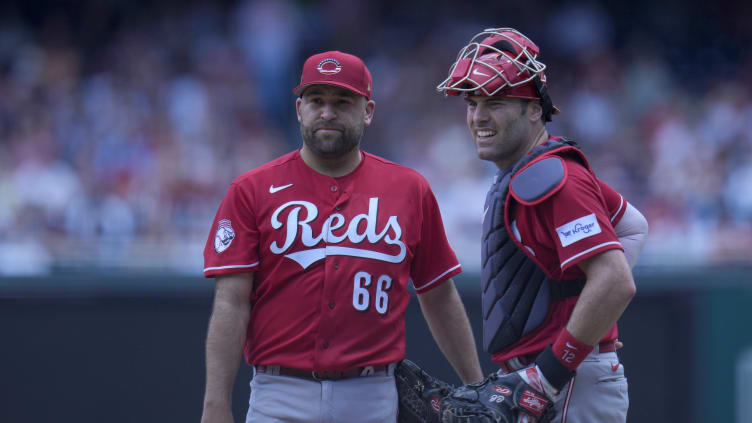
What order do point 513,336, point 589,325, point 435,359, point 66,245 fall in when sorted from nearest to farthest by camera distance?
point 589,325
point 513,336
point 435,359
point 66,245

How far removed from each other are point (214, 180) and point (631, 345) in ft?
16.5

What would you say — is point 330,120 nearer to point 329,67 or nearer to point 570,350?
point 329,67

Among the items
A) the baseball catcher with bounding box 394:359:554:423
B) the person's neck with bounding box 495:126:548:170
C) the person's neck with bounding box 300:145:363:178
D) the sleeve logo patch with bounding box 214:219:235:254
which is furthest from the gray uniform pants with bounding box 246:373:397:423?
the person's neck with bounding box 495:126:548:170

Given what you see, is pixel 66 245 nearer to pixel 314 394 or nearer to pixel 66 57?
pixel 66 57

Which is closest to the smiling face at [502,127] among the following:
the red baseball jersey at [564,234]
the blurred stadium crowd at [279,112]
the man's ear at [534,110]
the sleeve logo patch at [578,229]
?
the man's ear at [534,110]

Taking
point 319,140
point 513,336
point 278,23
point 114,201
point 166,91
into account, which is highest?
point 278,23

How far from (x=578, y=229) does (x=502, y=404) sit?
24.6 inches

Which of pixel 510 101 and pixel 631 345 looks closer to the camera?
pixel 510 101

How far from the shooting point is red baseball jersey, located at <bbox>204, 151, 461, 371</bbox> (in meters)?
3.66

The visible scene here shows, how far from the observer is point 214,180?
32.1 ft

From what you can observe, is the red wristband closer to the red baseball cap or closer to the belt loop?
the belt loop

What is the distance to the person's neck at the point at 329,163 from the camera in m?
3.83

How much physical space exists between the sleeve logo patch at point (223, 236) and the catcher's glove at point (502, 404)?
1.05 metres

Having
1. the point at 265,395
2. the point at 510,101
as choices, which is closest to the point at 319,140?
the point at 510,101
